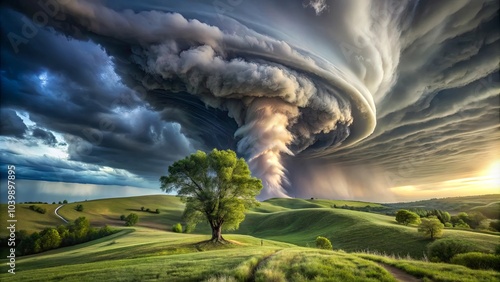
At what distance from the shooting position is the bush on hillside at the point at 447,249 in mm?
34688

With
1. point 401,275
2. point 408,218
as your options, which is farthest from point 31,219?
point 408,218

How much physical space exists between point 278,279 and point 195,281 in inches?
199

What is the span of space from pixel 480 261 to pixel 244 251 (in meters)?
20.1

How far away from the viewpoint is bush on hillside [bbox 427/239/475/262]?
34688 mm

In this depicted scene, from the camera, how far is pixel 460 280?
11805 millimetres

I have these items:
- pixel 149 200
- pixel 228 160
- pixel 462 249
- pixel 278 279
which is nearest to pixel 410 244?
pixel 462 249

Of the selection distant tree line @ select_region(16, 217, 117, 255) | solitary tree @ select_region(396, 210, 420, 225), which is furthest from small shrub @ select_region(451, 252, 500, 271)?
distant tree line @ select_region(16, 217, 117, 255)

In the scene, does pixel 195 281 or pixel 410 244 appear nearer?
pixel 195 281

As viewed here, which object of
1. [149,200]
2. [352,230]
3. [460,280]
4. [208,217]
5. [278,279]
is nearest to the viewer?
[460,280]

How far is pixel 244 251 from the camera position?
92.0 feet

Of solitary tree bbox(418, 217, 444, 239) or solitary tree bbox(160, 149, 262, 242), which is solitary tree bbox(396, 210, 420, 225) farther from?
solitary tree bbox(160, 149, 262, 242)

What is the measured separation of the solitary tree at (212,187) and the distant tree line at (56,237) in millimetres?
54477

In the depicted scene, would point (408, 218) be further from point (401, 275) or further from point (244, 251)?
point (401, 275)

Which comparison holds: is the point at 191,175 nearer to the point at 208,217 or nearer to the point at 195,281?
the point at 208,217
